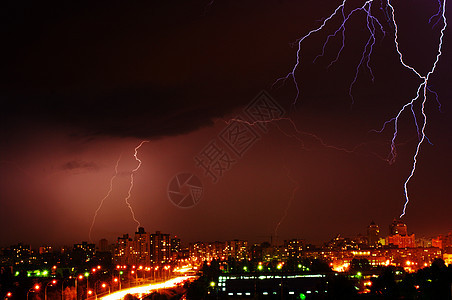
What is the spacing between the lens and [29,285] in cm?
3206

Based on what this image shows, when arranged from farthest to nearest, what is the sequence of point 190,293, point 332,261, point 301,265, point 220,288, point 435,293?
point 332,261 < point 301,265 < point 220,288 < point 190,293 < point 435,293

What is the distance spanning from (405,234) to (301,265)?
55.5 metres

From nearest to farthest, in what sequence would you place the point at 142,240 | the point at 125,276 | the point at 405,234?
the point at 125,276
the point at 142,240
the point at 405,234

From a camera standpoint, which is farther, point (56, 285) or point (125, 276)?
point (125, 276)

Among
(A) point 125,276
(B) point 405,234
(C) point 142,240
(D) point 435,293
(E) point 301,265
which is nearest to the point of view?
(D) point 435,293

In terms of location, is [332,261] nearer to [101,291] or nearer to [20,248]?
[101,291]

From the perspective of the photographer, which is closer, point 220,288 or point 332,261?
point 220,288

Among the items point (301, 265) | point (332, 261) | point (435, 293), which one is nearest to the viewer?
point (435, 293)

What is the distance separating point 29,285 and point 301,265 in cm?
3374

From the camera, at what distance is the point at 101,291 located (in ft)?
133

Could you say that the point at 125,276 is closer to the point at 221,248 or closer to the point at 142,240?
the point at 142,240

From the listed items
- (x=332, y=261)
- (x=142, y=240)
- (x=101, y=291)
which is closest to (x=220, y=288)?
(x=101, y=291)

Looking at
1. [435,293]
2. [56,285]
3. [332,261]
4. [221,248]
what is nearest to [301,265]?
[332,261]

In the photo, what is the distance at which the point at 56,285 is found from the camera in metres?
32.5
